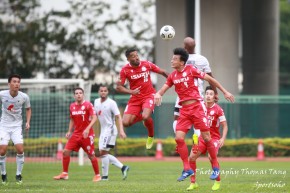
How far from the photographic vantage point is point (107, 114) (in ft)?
72.2

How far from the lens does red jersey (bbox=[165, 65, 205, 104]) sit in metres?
16.1

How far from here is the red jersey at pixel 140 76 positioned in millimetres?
18281

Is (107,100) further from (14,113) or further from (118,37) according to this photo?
(118,37)

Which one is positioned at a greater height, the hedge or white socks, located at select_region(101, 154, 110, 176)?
white socks, located at select_region(101, 154, 110, 176)

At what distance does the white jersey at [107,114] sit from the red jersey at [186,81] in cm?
559

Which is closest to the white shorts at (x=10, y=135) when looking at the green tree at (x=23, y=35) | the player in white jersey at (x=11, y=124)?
the player in white jersey at (x=11, y=124)

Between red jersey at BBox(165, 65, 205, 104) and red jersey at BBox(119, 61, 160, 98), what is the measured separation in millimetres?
2122

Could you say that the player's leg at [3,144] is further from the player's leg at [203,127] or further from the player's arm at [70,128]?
the player's leg at [203,127]

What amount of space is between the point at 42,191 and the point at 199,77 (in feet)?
11.9

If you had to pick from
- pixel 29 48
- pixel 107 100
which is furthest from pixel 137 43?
pixel 107 100

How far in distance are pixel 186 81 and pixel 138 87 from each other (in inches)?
99.2

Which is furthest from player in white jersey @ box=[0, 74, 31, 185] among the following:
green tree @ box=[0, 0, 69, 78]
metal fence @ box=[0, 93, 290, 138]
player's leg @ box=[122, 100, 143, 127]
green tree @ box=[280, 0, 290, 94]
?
green tree @ box=[280, 0, 290, 94]

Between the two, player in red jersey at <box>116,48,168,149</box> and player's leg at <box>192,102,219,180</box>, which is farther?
player in red jersey at <box>116,48,168,149</box>

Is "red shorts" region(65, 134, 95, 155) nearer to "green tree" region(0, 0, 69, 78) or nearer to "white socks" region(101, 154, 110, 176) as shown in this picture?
"white socks" region(101, 154, 110, 176)
